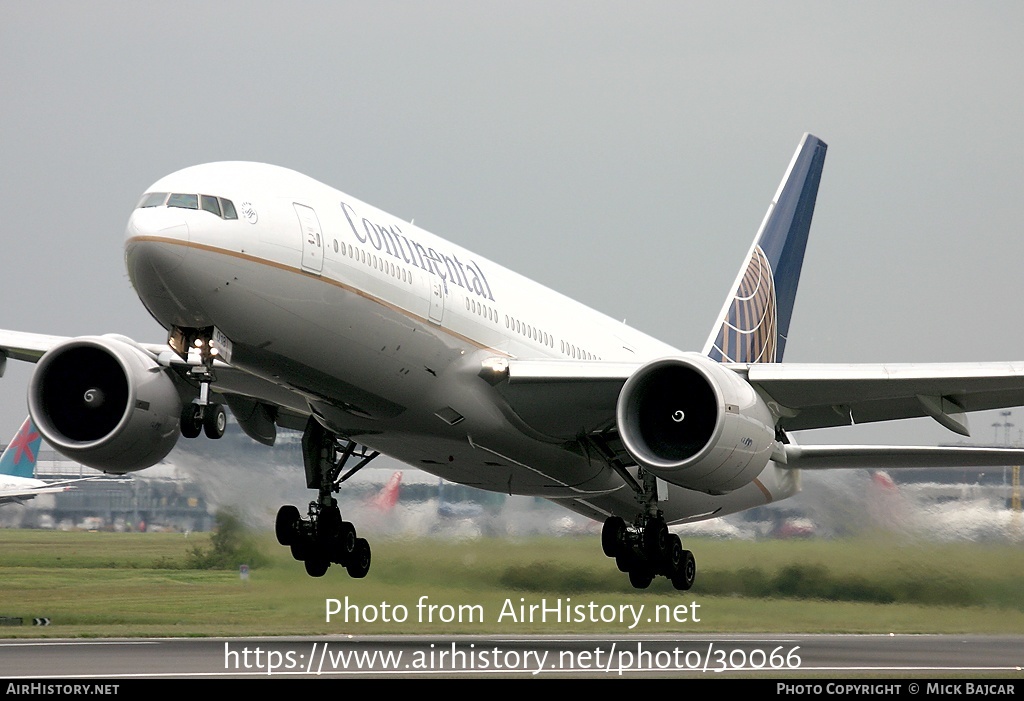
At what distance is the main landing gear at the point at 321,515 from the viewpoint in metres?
22.1

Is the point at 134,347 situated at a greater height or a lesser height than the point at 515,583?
greater

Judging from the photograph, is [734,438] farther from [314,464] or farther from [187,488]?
[187,488]

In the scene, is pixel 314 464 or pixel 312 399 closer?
pixel 312 399

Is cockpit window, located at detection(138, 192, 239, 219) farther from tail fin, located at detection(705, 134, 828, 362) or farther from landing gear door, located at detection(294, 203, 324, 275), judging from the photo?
tail fin, located at detection(705, 134, 828, 362)

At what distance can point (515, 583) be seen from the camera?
84.5ft

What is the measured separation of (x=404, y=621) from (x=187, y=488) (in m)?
4.77

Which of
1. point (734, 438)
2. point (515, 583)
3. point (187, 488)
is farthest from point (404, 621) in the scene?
point (734, 438)

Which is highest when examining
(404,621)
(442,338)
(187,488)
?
(442,338)

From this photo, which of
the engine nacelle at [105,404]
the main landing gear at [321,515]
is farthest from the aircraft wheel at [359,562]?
the engine nacelle at [105,404]

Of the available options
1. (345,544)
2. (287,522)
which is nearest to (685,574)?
(345,544)

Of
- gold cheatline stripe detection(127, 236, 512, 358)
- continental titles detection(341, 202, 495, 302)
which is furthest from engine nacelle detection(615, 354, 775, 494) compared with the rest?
continental titles detection(341, 202, 495, 302)

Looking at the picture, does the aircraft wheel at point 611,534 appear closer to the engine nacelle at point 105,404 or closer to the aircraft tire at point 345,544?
the aircraft tire at point 345,544

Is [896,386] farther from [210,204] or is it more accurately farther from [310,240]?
[210,204]

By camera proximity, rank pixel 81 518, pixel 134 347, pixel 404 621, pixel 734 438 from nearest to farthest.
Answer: pixel 734 438
pixel 134 347
pixel 404 621
pixel 81 518
